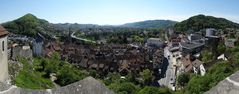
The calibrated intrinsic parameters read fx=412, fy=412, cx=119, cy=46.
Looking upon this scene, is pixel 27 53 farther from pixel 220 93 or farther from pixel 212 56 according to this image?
pixel 220 93

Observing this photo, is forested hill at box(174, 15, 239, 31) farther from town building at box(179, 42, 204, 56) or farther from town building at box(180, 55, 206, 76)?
town building at box(180, 55, 206, 76)

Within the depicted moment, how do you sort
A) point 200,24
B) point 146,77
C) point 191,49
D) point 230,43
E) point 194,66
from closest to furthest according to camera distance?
1. point 194,66
2. point 146,77
3. point 230,43
4. point 191,49
5. point 200,24

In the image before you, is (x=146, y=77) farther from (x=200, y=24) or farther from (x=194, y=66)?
(x=200, y=24)

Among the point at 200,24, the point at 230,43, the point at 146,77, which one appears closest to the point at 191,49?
the point at 230,43

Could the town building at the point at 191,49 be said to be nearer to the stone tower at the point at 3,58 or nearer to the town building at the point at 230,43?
the town building at the point at 230,43

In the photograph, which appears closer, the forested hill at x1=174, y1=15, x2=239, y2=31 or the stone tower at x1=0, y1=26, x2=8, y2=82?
the stone tower at x1=0, y1=26, x2=8, y2=82

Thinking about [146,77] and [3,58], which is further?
[146,77]

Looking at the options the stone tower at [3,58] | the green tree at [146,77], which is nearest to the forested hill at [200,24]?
the green tree at [146,77]

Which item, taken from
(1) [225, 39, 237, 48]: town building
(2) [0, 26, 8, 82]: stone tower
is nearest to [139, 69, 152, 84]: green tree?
(1) [225, 39, 237, 48]: town building

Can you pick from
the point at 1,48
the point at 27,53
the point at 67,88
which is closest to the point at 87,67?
the point at 27,53

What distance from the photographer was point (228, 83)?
2.73 m

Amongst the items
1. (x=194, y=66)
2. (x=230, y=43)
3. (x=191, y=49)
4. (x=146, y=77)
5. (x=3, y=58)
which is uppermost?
(x=3, y=58)

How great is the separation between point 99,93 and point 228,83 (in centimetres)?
91

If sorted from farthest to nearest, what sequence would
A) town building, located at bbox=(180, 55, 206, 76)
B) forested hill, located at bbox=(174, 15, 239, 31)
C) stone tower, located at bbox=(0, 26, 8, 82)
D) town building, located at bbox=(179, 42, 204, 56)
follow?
1. forested hill, located at bbox=(174, 15, 239, 31)
2. town building, located at bbox=(179, 42, 204, 56)
3. town building, located at bbox=(180, 55, 206, 76)
4. stone tower, located at bbox=(0, 26, 8, 82)
